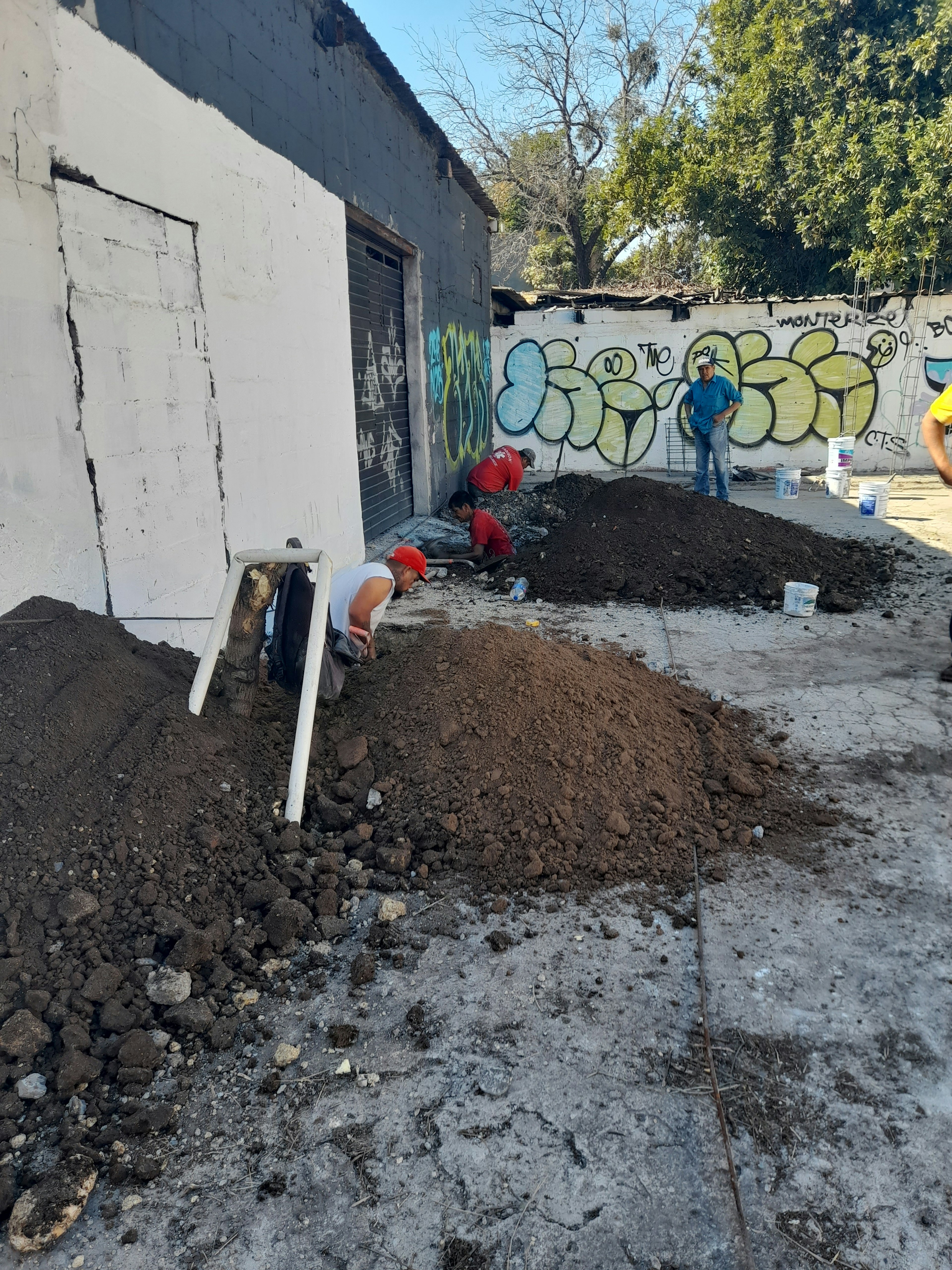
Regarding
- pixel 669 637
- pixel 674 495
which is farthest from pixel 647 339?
pixel 669 637

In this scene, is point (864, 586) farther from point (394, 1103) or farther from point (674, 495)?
point (394, 1103)

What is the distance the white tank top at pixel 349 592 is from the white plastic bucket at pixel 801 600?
3.80m

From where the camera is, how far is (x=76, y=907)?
2.58 metres

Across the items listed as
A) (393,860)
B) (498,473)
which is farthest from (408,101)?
(393,860)

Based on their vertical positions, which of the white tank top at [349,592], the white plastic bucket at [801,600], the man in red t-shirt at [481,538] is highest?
the white tank top at [349,592]

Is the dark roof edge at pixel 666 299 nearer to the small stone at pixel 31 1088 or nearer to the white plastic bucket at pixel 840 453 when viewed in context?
the white plastic bucket at pixel 840 453

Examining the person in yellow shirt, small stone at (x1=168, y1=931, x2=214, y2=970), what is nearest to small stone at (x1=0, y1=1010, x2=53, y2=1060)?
small stone at (x1=168, y1=931, x2=214, y2=970)

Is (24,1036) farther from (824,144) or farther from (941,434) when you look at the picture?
(824,144)

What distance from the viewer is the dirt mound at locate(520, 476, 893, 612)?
7.28m

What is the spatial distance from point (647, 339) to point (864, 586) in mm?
9771

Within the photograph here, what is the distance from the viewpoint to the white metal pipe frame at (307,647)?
129 inches

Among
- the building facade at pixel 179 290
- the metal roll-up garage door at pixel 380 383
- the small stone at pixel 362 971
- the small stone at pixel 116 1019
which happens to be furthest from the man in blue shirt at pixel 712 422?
the small stone at pixel 116 1019

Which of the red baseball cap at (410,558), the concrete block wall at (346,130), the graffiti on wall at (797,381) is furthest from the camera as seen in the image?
the graffiti on wall at (797,381)

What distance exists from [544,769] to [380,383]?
6.49 meters
